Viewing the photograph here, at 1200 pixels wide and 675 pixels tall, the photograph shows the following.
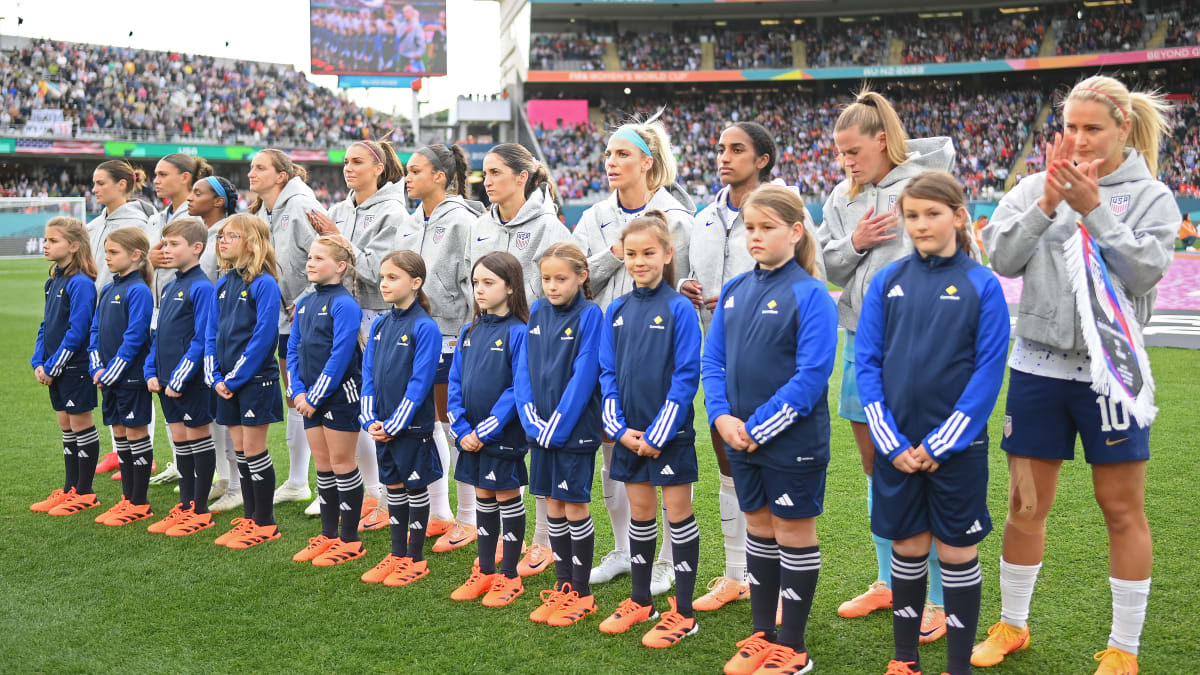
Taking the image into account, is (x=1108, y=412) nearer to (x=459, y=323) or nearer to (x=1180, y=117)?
(x=459, y=323)

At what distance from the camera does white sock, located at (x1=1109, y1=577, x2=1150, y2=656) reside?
3355 millimetres

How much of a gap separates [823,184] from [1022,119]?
841cm

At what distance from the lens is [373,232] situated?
5.70m

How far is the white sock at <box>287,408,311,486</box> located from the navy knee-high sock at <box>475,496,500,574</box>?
193 cm

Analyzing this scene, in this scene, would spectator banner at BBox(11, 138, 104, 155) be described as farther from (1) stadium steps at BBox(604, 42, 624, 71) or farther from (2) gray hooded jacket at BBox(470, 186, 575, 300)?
(2) gray hooded jacket at BBox(470, 186, 575, 300)

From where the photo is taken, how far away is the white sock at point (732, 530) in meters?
4.38

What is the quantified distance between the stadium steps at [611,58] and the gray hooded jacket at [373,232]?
121ft

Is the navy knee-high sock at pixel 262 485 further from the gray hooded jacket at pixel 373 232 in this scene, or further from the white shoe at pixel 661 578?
the white shoe at pixel 661 578

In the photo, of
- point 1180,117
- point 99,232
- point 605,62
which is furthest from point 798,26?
point 99,232

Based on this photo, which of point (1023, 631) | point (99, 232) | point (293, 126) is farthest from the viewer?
point (293, 126)

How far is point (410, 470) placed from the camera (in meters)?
4.71

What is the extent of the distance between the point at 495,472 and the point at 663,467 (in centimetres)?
91

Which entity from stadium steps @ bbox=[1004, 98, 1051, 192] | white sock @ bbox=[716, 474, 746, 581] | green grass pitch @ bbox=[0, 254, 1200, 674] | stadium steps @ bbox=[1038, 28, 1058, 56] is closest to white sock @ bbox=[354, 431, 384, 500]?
green grass pitch @ bbox=[0, 254, 1200, 674]

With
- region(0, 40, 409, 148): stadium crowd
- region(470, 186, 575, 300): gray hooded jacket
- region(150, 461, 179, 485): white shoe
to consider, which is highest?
region(0, 40, 409, 148): stadium crowd
